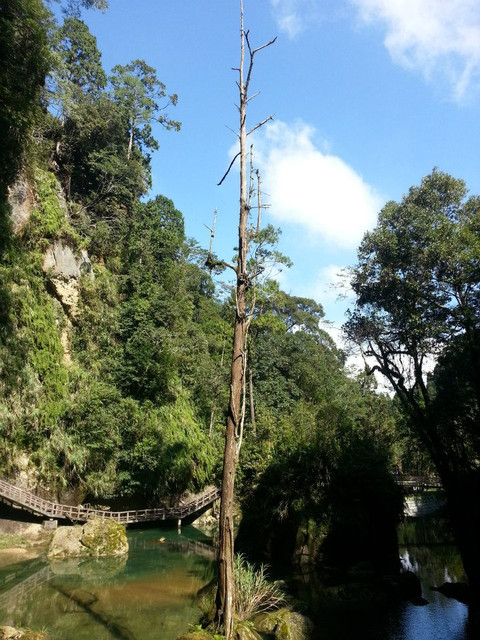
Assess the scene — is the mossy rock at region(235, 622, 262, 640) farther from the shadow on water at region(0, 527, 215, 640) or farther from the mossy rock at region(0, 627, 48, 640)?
the mossy rock at region(0, 627, 48, 640)

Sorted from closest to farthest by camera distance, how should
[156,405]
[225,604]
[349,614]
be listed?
1. [225,604]
2. [349,614]
3. [156,405]

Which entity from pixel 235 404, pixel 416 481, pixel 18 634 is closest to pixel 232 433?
pixel 235 404

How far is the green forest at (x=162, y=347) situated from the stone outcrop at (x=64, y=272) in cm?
8

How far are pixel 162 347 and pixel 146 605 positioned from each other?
17.4m

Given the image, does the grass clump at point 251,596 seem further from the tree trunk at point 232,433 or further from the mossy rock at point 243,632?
the tree trunk at point 232,433

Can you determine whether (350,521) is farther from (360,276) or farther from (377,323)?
(360,276)

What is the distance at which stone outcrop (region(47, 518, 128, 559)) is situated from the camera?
1545cm

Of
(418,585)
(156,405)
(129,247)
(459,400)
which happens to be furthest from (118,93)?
(418,585)

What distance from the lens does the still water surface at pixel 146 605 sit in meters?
8.64

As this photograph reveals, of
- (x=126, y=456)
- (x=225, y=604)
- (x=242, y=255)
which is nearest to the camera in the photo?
(x=225, y=604)

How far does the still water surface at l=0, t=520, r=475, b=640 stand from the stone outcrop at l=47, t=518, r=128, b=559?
692 mm

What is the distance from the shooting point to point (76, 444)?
2061 cm

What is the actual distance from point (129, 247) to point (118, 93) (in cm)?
1411

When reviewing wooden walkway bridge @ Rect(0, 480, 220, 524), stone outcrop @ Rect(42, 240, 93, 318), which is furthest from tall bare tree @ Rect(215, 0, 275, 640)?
stone outcrop @ Rect(42, 240, 93, 318)
